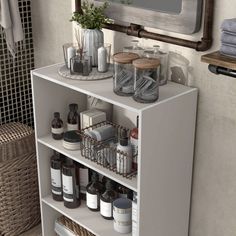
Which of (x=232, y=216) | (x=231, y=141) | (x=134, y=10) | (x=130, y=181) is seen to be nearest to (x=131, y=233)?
(x=130, y=181)

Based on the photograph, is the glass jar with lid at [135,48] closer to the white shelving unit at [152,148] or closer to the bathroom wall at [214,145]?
the bathroom wall at [214,145]

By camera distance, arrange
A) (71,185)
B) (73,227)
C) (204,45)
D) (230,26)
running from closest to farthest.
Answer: (230,26) → (204,45) → (71,185) → (73,227)

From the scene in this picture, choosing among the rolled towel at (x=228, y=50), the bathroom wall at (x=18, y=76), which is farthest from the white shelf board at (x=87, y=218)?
the rolled towel at (x=228, y=50)

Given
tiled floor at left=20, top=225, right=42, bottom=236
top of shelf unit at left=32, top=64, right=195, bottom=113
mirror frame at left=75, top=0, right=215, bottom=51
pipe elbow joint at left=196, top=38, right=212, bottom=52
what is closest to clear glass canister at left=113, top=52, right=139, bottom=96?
top of shelf unit at left=32, top=64, right=195, bottom=113

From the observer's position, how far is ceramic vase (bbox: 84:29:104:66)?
2.08 meters

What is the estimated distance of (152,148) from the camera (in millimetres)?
1850

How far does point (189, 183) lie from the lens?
2.10 m

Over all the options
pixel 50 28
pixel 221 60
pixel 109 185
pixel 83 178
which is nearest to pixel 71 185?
pixel 83 178

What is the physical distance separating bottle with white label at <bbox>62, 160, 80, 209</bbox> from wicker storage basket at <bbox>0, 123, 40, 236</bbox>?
327mm

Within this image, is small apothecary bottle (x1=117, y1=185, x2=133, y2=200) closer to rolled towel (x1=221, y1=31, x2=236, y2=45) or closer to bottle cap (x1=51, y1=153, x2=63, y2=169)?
bottle cap (x1=51, y1=153, x2=63, y2=169)

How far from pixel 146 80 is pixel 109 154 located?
394mm

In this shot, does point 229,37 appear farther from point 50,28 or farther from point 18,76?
point 18,76

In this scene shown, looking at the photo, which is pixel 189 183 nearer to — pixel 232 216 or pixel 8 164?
pixel 232 216

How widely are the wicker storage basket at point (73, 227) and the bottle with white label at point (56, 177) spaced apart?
0.15 metres
